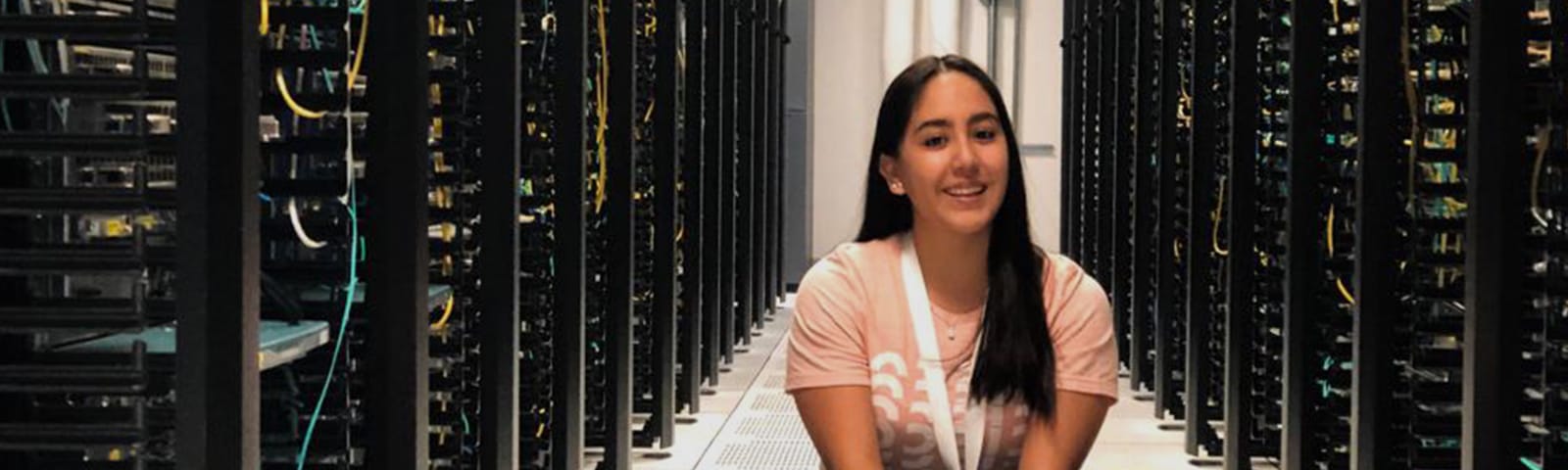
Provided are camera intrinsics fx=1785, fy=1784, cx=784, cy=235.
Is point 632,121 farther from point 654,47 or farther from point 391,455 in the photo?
point 391,455

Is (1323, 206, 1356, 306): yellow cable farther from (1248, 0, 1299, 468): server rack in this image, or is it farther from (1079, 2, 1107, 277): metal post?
(1079, 2, 1107, 277): metal post

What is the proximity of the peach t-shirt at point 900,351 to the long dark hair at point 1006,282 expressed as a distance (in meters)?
0.03

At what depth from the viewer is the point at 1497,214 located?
2619mm

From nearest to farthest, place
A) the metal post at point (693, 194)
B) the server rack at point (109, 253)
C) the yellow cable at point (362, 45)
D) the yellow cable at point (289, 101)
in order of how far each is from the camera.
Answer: the server rack at point (109, 253) → the yellow cable at point (289, 101) → the yellow cable at point (362, 45) → the metal post at point (693, 194)

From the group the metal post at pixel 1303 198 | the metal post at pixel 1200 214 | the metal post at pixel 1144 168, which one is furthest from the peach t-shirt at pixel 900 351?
the metal post at pixel 1144 168

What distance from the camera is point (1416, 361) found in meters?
3.42

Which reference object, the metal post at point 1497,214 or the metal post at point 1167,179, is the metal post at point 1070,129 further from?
the metal post at point 1497,214

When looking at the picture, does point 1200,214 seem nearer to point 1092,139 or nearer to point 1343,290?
point 1343,290

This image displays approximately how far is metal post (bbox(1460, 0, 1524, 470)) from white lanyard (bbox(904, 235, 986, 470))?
31.7 inches

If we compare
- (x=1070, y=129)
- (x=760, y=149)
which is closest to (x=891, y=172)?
(x=760, y=149)

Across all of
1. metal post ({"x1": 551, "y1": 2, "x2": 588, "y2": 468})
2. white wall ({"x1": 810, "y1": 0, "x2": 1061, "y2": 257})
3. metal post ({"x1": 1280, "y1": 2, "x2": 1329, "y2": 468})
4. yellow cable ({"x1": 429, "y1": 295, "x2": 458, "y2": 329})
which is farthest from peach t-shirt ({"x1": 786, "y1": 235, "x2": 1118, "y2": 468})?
white wall ({"x1": 810, "y1": 0, "x2": 1061, "y2": 257})

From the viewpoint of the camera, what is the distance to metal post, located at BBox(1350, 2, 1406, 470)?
3391mm

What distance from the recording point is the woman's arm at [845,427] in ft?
7.79

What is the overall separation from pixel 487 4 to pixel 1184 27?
130 inches
